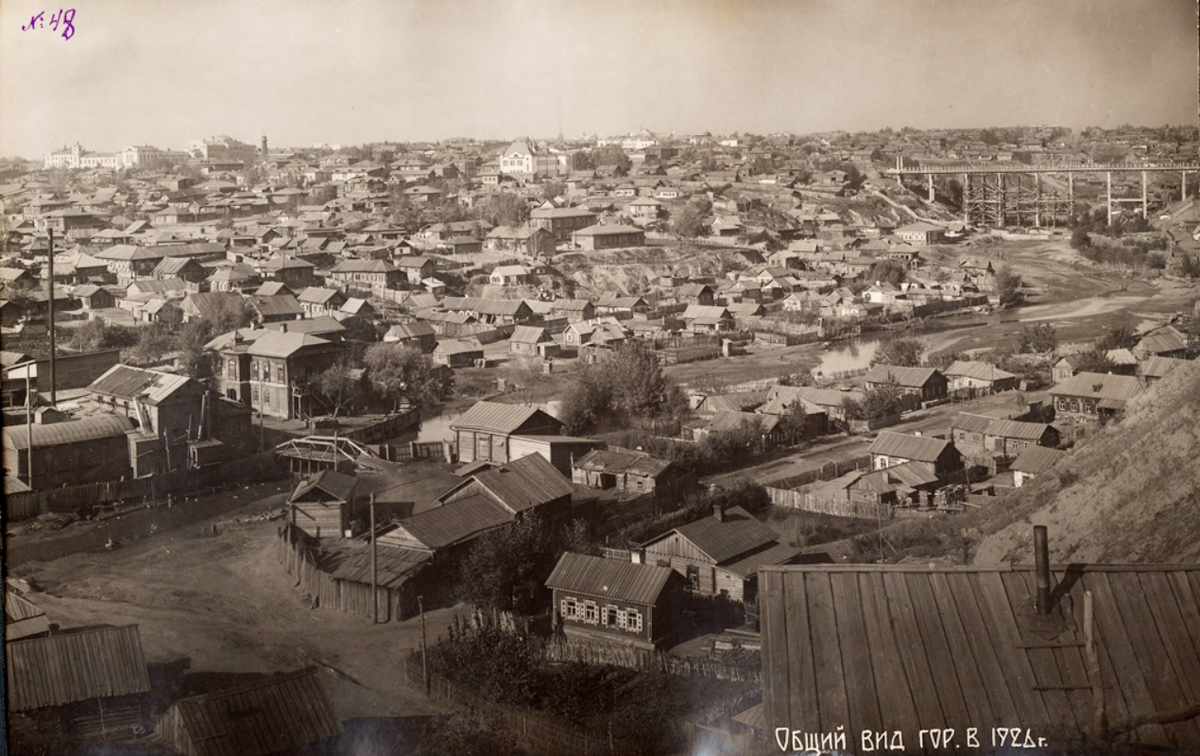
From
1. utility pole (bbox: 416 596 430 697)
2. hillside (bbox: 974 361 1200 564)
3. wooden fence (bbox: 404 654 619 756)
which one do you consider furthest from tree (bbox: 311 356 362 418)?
hillside (bbox: 974 361 1200 564)

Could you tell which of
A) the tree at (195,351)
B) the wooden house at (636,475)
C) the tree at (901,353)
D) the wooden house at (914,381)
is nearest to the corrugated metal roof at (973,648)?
the wooden house at (636,475)

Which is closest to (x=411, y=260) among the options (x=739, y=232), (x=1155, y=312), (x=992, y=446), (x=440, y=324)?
(x=440, y=324)

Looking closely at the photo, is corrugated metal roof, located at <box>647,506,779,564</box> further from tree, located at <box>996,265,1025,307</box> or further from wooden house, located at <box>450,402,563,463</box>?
tree, located at <box>996,265,1025,307</box>

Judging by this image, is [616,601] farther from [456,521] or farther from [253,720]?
[253,720]

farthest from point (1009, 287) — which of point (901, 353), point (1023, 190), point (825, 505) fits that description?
point (825, 505)

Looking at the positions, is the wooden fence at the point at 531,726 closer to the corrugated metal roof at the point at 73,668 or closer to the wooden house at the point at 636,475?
the corrugated metal roof at the point at 73,668

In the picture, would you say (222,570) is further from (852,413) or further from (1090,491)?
(852,413)
